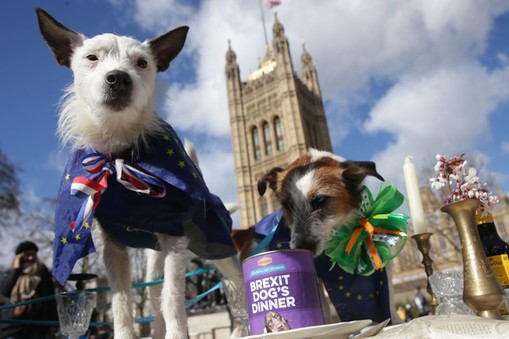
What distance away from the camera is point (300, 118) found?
42312 millimetres

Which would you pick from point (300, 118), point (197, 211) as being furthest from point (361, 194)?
point (300, 118)

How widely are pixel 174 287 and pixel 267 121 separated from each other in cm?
4305

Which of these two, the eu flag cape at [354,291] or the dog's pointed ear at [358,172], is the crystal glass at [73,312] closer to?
the eu flag cape at [354,291]

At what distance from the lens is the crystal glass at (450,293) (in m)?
1.57

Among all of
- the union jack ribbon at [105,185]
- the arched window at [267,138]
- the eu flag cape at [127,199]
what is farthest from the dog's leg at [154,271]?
the arched window at [267,138]

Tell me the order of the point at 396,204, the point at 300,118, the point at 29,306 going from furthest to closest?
1. the point at 300,118
2. the point at 29,306
3. the point at 396,204

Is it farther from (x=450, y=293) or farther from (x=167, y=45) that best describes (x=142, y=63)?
(x=450, y=293)

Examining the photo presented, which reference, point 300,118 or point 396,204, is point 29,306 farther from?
point 300,118

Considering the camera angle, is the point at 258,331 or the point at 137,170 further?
the point at 137,170

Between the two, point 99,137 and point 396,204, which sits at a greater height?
point 99,137

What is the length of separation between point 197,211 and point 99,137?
0.54 metres

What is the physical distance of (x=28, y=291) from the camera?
3.12m

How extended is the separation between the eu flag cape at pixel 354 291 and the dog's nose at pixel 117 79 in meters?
1.11

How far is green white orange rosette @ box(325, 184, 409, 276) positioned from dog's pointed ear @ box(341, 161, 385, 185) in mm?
140
